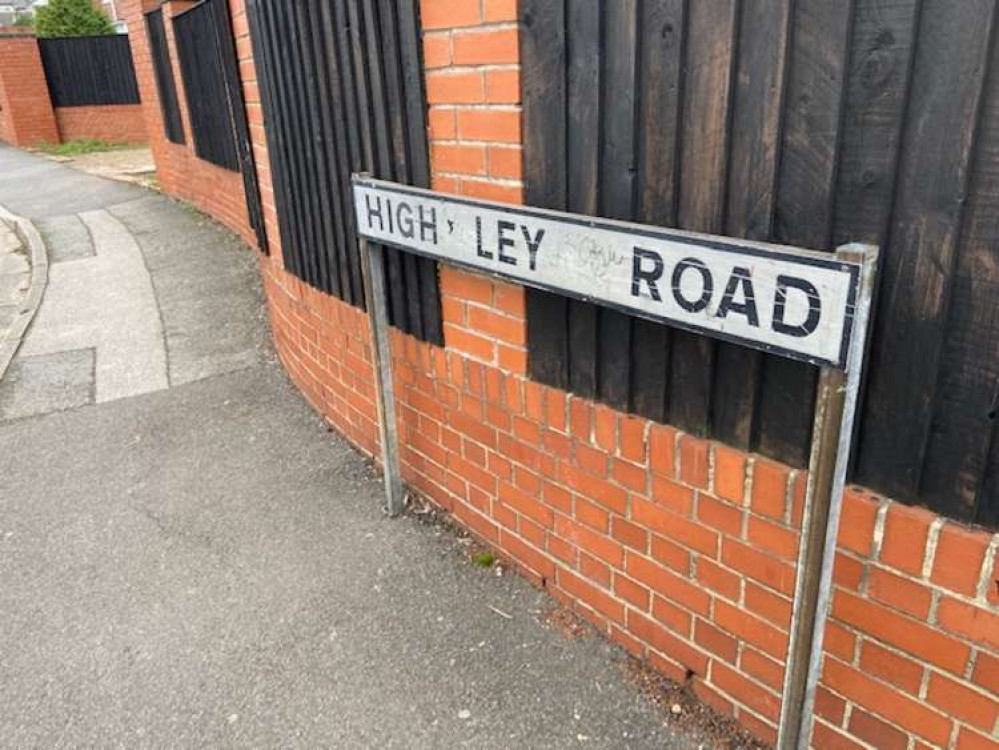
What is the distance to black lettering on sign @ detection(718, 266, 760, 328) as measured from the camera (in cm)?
151

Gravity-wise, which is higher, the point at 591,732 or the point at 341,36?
the point at 341,36

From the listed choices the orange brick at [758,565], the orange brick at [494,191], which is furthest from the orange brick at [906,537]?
the orange brick at [494,191]

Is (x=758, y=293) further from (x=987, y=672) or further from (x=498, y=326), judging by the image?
(x=498, y=326)

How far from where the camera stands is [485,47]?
2.24 meters

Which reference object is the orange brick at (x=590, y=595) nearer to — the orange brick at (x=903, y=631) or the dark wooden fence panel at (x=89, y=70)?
the orange brick at (x=903, y=631)

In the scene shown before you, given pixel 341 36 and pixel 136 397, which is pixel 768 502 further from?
pixel 136 397

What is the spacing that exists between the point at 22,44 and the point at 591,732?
70.1 ft

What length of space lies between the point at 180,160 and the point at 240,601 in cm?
917

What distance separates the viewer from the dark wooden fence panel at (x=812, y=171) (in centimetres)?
140

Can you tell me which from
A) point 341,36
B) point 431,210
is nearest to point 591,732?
point 431,210

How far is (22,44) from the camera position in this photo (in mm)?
18234

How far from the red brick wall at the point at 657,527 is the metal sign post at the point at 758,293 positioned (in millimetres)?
190

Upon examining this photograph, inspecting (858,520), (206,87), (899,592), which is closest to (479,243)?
(858,520)

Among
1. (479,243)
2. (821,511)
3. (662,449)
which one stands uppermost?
(479,243)
